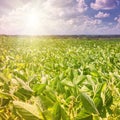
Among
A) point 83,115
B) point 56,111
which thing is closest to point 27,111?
point 56,111

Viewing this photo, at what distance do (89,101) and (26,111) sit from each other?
157 mm

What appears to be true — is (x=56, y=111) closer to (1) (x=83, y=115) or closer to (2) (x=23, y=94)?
(1) (x=83, y=115)

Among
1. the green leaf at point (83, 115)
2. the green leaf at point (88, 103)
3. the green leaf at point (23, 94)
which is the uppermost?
the green leaf at point (88, 103)

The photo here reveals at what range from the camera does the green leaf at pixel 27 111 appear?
63cm

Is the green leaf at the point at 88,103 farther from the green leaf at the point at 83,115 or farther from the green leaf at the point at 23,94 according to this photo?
the green leaf at the point at 23,94

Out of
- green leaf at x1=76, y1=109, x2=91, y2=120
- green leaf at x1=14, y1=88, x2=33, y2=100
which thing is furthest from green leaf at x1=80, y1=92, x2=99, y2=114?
green leaf at x1=14, y1=88, x2=33, y2=100

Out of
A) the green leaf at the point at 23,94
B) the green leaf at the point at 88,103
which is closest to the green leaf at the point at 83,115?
the green leaf at the point at 88,103

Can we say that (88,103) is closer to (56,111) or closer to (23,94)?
(56,111)

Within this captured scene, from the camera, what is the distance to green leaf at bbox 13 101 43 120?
2.05ft

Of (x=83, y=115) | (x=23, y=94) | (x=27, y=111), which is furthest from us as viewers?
(x=23, y=94)

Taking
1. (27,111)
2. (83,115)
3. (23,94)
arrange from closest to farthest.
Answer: (27,111) < (83,115) < (23,94)

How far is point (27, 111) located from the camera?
632 millimetres

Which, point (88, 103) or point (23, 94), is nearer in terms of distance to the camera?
point (88, 103)

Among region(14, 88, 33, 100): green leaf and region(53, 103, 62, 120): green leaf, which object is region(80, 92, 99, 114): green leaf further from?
region(14, 88, 33, 100): green leaf
